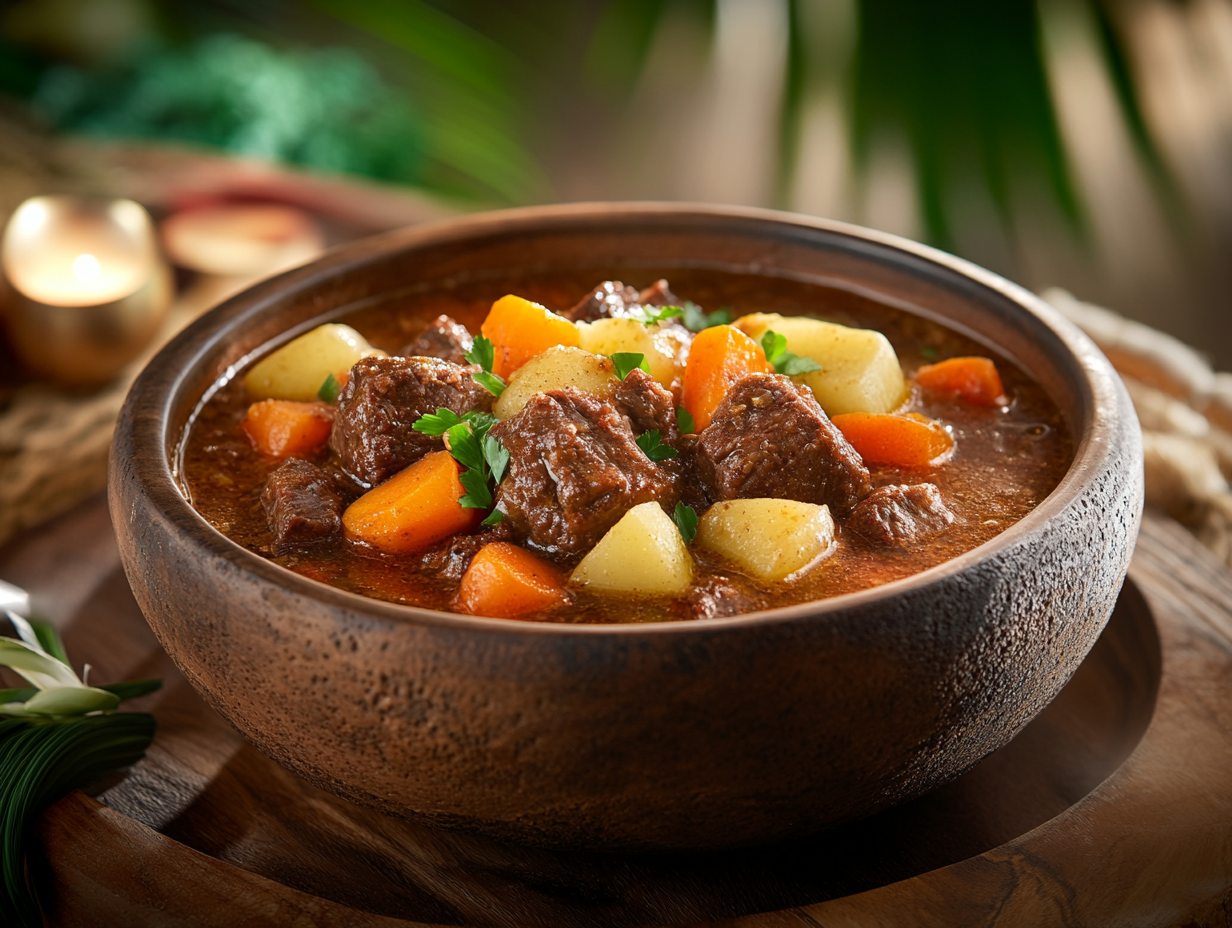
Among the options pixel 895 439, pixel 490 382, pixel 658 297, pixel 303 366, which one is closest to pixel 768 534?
pixel 895 439

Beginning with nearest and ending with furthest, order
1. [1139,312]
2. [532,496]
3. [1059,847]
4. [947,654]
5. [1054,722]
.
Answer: [947,654] → [1059,847] → [532,496] → [1054,722] → [1139,312]

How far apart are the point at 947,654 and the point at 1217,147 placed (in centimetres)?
593

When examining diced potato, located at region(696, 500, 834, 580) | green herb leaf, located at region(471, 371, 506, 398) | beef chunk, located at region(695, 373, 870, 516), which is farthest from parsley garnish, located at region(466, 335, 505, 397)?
diced potato, located at region(696, 500, 834, 580)

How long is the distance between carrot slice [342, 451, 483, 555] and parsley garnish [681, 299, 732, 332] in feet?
3.02

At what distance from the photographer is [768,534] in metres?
2.26

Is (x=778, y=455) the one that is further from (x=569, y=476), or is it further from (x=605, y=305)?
(x=605, y=305)

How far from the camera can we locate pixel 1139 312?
6.22 meters

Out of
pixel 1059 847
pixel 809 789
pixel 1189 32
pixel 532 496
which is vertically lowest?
pixel 1059 847

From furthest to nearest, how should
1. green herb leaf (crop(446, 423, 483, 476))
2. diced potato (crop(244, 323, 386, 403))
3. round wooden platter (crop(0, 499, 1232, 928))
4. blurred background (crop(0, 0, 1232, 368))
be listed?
blurred background (crop(0, 0, 1232, 368))
diced potato (crop(244, 323, 386, 403))
green herb leaf (crop(446, 423, 483, 476))
round wooden platter (crop(0, 499, 1232, 928))

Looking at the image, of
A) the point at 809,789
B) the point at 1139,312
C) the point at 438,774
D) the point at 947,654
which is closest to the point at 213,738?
the point at 438,774

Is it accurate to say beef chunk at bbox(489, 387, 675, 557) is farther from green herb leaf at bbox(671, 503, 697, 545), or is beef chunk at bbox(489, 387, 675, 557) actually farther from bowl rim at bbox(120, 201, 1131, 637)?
bowl rim at bbox(120, 201, 1131, 637)

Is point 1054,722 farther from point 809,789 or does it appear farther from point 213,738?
point 213,738

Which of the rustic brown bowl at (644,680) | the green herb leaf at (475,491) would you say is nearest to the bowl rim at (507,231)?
the rustic brown bowl at (644,680)

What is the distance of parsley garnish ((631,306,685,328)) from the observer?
2854mm
